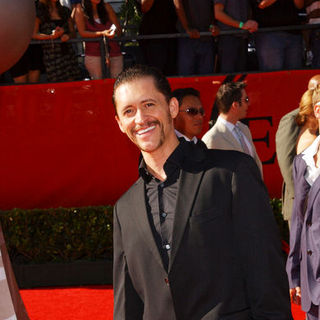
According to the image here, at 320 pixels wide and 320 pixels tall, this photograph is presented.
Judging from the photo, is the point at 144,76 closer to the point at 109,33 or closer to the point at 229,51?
the point at 109,33

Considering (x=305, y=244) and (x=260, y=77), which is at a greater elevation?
(x=260, y=77)

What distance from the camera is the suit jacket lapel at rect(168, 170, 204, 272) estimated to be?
2.24m

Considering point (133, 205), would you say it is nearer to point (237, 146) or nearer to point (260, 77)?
point (237, 146)

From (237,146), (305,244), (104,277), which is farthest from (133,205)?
(104,277)

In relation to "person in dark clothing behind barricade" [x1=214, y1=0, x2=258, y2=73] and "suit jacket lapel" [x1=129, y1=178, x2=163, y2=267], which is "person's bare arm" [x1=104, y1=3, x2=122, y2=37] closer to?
"person in dark clothing behind barricade" [x1=214, y1=0, x2=258, y2=73]

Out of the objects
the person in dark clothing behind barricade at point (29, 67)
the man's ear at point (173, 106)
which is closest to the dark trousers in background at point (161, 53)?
the person in dark clothing behind barricade at point (29, 67)

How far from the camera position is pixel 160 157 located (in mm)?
2412

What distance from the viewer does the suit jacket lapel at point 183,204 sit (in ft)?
7.35

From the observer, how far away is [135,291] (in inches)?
97.7

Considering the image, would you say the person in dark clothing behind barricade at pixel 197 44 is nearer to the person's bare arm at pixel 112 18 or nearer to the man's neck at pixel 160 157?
the person's bare arm at pixel 112 18

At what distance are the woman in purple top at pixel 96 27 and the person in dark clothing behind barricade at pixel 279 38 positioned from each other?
1.78 m

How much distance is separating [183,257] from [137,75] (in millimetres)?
705

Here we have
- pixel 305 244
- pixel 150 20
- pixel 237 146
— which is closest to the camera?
pixel 305 244

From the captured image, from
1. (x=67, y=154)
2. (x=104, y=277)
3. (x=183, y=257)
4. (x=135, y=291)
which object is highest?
(x=183, y=257)
